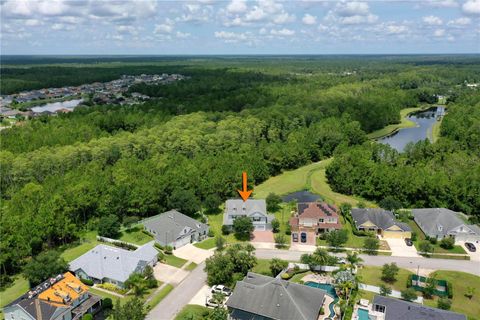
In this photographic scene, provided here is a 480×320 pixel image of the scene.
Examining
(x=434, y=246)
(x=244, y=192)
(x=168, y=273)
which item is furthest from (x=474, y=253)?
(x=168, y=273)

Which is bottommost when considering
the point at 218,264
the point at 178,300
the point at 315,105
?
the point at 178,300

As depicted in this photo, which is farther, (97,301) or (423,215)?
(423,215)

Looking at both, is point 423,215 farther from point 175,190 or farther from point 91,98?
point 91,98

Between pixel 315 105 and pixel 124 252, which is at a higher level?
pixel 315 105

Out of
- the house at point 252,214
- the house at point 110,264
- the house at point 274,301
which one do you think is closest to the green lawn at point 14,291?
the house at point 110,264

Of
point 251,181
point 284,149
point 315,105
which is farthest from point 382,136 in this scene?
point 251,181

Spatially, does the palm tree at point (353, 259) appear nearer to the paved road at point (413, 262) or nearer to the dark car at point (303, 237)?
the paved road at point (413, 262)
